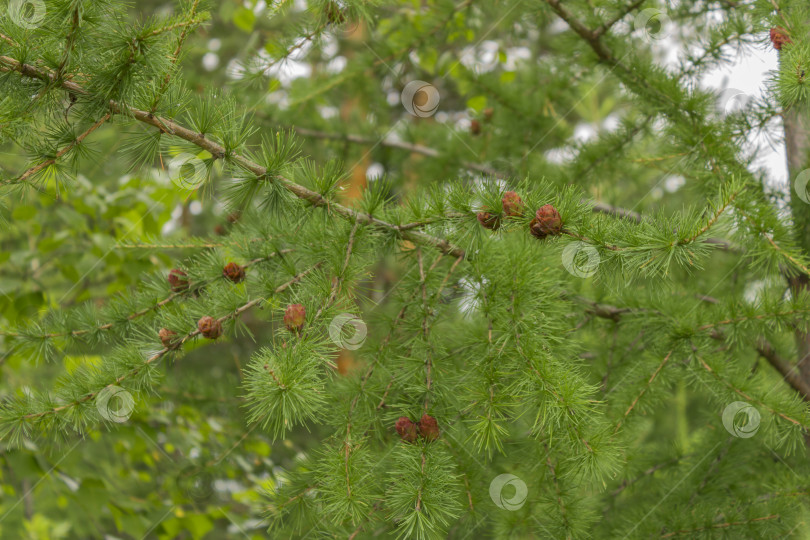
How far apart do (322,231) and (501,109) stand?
47.8 inches

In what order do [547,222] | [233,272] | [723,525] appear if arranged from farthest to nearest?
[723,525] → [233,272] → [547,222]

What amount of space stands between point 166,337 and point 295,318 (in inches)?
11.0

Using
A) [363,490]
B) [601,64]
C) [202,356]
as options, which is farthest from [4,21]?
[202,356]

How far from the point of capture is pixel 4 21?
87cm

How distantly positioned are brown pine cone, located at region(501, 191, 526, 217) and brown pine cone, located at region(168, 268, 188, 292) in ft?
2.35

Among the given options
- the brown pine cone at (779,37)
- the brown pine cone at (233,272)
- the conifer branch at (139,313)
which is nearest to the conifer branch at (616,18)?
the brown pine cone at (779,37)

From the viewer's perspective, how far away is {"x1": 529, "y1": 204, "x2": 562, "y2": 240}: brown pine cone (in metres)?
0.88

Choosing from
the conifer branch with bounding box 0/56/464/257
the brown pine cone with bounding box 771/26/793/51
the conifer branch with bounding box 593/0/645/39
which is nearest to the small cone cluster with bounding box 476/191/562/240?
the conifer branch with bounding box 0/56/464/257

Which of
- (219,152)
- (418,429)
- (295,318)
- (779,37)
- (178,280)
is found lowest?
(178,280)

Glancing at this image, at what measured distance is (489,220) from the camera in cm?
96

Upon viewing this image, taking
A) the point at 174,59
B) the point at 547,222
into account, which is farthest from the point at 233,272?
the point at 547,222

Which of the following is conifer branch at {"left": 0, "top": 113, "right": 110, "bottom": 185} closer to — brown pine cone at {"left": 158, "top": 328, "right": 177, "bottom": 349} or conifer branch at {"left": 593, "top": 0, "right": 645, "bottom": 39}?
brown pine cone at {"left": 158, "top": 328, "right": 177, "bottom": 349}

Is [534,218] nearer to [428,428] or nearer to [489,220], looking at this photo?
[489,220]

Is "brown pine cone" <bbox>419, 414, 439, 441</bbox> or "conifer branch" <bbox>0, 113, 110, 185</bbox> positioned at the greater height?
"conifer branch" <bbox>0, 113, 110, 185</bbox>
